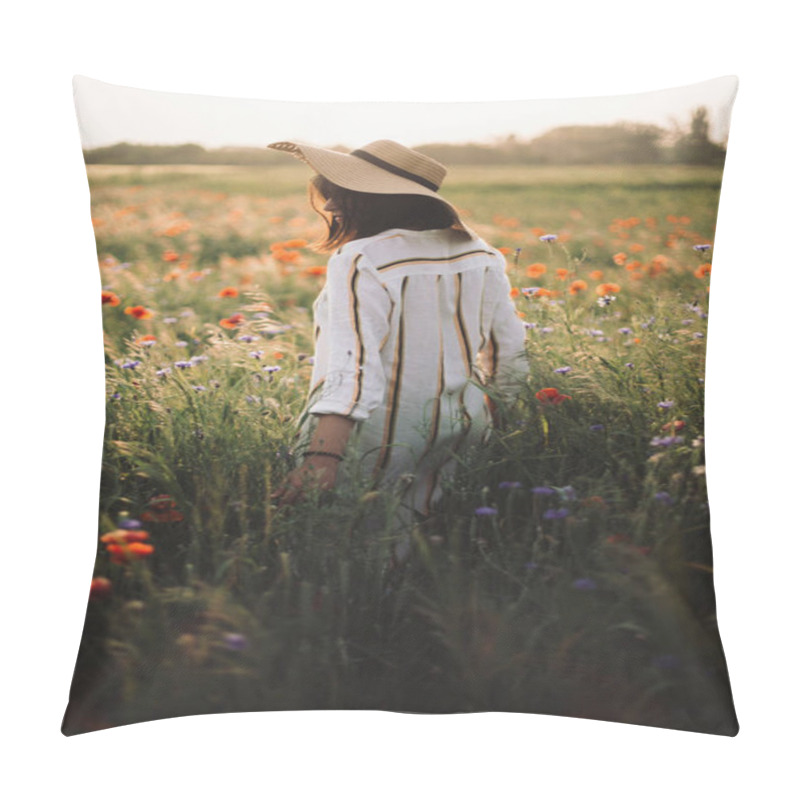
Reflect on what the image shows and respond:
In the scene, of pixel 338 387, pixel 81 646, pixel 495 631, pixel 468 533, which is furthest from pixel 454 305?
pixel 81 646

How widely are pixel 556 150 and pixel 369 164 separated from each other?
0.42 meters

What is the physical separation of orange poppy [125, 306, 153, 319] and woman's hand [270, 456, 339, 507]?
49 cm

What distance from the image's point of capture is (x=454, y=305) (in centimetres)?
267

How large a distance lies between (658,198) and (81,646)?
5.40ft

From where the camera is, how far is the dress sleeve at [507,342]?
269 centimetres

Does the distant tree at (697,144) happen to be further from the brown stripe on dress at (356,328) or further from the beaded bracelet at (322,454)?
the beaded bracelet at (322,454)

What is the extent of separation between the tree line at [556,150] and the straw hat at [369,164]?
0.02 metres

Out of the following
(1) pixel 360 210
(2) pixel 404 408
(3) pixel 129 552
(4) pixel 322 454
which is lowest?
(3) pixel 129 552

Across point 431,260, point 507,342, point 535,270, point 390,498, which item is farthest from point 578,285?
point 390,498

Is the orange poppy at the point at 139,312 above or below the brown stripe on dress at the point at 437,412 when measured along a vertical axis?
above

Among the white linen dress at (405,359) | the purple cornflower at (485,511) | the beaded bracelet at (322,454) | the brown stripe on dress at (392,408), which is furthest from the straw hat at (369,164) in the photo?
the purple cornflower at (485,511)

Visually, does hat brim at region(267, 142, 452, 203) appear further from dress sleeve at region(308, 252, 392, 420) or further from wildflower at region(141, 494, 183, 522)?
wildflower at region(141, 494, 183, 522)

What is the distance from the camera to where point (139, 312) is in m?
2.70

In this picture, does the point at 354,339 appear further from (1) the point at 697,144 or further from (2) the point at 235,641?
(1) the point at 697,144
